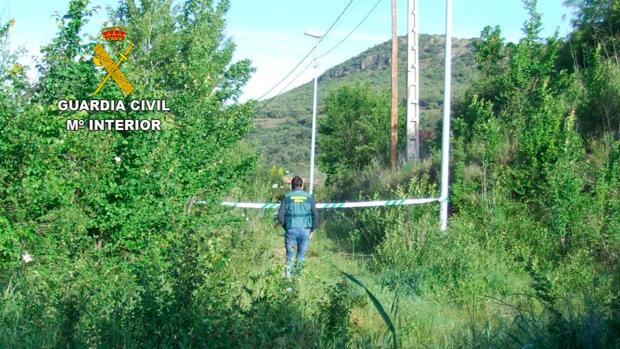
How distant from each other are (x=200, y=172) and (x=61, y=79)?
9.82 ft

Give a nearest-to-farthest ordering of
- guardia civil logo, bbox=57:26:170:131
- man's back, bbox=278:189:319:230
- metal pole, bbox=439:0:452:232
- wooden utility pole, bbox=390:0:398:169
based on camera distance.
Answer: guardia civil logo, bbox=57:26:170:131
man's back, bbox=278:189:319:230
metal pole, bbox=439:0:452:232
wooden utility pole, bbox=390:0:398:169

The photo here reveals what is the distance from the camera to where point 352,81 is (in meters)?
59.3

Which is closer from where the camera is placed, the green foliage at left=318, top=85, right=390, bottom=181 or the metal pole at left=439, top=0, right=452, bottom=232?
the metal pole at left=439, top=0, right=452, bottom=232

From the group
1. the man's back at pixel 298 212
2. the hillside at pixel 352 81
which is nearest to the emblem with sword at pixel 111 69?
the man's back at pixel 298 212

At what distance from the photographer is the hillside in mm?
65312

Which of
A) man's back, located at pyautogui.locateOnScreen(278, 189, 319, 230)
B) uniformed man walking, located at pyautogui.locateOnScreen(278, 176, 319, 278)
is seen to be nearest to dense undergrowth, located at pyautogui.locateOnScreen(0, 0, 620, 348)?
uniformed man walking, located at pyautogui.locateOnScreen(278, 176, 319, 278)

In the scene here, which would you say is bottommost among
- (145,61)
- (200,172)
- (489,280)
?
(489,280)

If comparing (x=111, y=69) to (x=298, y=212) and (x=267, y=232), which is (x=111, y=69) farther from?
(x=267, y=232)

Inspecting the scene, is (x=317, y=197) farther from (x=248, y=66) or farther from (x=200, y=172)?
(x=200, y=172)

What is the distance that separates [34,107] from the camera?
10.5 m

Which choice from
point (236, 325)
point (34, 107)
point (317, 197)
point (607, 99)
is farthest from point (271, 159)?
point (236, 325)

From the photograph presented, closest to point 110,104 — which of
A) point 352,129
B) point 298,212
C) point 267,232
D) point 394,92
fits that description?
point 298,212

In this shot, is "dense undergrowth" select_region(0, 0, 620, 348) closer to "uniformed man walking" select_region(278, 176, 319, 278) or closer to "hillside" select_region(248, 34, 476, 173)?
"uniformed man walking" select_region(278, 176, 319, 278)

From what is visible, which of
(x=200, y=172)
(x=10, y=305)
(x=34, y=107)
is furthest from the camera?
(x=200, y=172)
